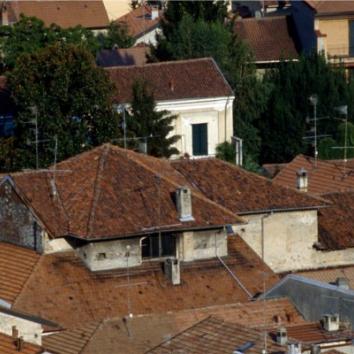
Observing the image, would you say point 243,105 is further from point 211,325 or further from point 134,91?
point 211,325

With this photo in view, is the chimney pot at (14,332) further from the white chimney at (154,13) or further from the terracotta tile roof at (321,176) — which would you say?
the white chimney at (154,13)

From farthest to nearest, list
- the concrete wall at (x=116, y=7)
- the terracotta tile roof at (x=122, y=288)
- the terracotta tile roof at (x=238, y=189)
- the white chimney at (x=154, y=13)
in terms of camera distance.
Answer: the concrete wall at (x=116, y=7) < the white chimney at (x=154, y=13) < the terracotta tile roof at (x=238, y=189) < the terracotta tile roof at (x=122, y=288)

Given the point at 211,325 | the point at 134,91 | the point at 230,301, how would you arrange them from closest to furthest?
1. the point at 211,325
2. the point at 230,301
3. the point at 134,91

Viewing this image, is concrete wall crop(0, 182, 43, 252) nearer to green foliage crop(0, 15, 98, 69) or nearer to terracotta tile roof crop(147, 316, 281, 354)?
terracotta tile roof crop(147, 316, 281, 354)

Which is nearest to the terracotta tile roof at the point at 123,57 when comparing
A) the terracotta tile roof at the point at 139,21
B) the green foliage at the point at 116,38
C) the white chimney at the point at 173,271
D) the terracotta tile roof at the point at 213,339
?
the green foliage at the point at 116,38

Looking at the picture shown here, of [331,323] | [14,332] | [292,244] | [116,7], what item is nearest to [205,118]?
[292,244]

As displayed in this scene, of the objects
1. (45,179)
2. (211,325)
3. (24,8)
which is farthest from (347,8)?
(211,325)

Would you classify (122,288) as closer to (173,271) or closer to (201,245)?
(173,271)
